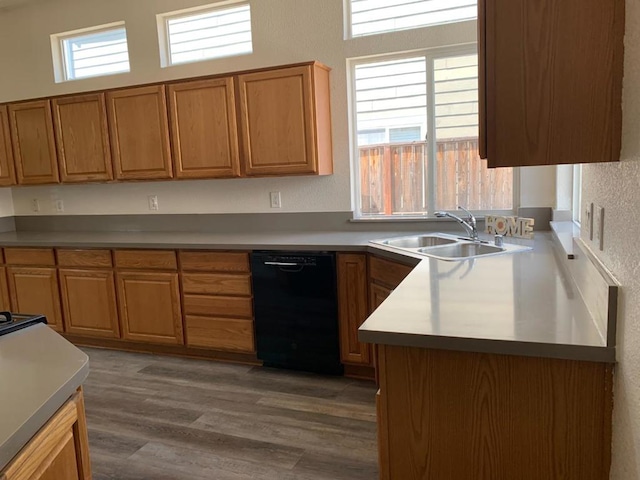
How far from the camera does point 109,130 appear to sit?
3.84 meters

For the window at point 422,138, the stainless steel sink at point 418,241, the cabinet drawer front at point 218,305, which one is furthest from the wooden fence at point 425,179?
the cabinet drawer front at point 218,305

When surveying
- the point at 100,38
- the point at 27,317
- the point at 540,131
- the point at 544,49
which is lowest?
the point at 27,317

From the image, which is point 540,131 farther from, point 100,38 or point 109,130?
point 100,38

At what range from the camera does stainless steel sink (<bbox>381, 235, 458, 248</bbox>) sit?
10.2ft

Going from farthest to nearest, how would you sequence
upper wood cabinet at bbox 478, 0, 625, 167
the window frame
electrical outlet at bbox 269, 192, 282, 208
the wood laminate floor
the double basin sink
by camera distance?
electrical outlet at bbox 269, 192, 282, 208, the window frame, the double basin sink, the wood laminate floor, upper wood cabinet at bbox 478, 0, 625, 167

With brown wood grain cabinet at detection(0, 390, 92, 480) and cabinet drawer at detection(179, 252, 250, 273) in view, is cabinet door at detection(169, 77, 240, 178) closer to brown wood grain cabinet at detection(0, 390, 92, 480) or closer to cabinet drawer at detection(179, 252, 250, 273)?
cabinet drawer at detection(179, 252, 250, 273)

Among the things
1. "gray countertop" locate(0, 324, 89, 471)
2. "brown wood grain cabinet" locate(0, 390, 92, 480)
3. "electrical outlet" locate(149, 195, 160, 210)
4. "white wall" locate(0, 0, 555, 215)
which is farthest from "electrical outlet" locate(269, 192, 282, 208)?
"brown wood grain cabinet" locate(0, 390, 92, 480)

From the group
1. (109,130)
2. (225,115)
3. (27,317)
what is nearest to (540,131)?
(27,317)

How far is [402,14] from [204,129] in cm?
156

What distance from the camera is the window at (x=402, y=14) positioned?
319cm

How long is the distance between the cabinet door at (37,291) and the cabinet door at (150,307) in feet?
2.06

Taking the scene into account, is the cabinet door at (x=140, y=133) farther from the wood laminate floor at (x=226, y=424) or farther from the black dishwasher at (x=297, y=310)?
the wood laminate floor at (x=226, y=424)

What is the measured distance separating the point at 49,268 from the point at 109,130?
1170mm

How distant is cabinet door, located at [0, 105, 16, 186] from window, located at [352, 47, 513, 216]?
9.64 feet
